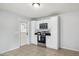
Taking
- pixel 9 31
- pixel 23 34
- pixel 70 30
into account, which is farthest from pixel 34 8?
pixel 23 34

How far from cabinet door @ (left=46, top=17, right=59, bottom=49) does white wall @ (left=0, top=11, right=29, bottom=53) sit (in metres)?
1.60

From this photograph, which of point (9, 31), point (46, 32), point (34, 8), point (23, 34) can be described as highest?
point (34, 8)

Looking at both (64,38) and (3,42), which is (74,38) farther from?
(3,42)

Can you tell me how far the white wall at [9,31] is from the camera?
316cm

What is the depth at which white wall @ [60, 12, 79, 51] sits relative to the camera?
3344mm

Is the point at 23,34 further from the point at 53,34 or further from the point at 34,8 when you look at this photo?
the point at 34,8

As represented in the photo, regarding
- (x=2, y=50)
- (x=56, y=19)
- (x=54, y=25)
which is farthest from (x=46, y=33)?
(x=2, y=50)

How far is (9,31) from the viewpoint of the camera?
3.44 metres

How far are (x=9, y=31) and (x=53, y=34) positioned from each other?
211 cm

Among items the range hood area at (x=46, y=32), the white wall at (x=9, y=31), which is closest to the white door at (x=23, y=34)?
the white wall at (x=9, y=31)

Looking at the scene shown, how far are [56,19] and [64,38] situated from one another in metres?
1.01

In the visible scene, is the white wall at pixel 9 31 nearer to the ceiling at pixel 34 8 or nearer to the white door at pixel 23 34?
the white door at pixel 23 34

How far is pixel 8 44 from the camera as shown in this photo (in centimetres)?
341

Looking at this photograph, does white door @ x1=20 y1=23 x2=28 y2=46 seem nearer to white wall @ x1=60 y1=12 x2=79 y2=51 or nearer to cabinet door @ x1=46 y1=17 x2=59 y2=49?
cabinet door @ x1=46 y1=17 x2=59 y2=49
